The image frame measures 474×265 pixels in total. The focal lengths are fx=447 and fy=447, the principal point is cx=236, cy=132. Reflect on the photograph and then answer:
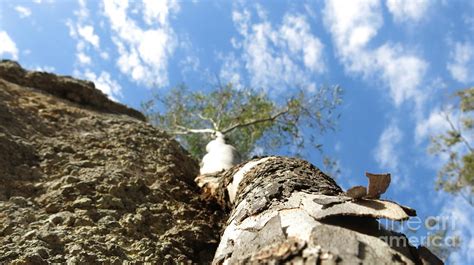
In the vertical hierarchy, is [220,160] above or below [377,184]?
above

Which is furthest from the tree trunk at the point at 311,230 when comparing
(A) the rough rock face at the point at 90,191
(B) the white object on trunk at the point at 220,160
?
(B) the white object on trunk at the point at 220,160

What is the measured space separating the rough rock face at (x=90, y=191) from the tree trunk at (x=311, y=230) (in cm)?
64

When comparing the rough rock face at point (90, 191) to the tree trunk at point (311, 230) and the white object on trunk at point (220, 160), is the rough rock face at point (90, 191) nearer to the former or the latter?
the white object on trunk at point (220, 160)

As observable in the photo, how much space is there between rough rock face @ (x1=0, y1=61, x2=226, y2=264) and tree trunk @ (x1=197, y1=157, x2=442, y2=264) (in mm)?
636

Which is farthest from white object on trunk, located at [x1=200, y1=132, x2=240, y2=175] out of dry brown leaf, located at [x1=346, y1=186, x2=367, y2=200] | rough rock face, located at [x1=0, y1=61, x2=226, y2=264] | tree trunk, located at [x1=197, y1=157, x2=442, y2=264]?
dry brown leaf, located at [x1=346, y1=186, x2=367, y2=200]

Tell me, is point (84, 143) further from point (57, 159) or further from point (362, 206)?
point (362, 206)

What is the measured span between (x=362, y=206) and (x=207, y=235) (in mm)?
1232

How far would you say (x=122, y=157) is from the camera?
2918mm

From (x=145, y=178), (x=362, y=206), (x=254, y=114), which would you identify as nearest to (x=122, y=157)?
(x=145, y=178)

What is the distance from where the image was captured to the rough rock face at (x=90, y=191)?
6.31 feet

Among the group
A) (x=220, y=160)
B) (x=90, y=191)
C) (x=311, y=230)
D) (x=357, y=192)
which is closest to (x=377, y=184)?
(x=357, y=192)

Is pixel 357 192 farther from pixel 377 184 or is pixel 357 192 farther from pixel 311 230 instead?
pixel 311 230

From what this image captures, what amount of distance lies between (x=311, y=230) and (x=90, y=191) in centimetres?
147

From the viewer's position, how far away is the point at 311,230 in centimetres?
123
